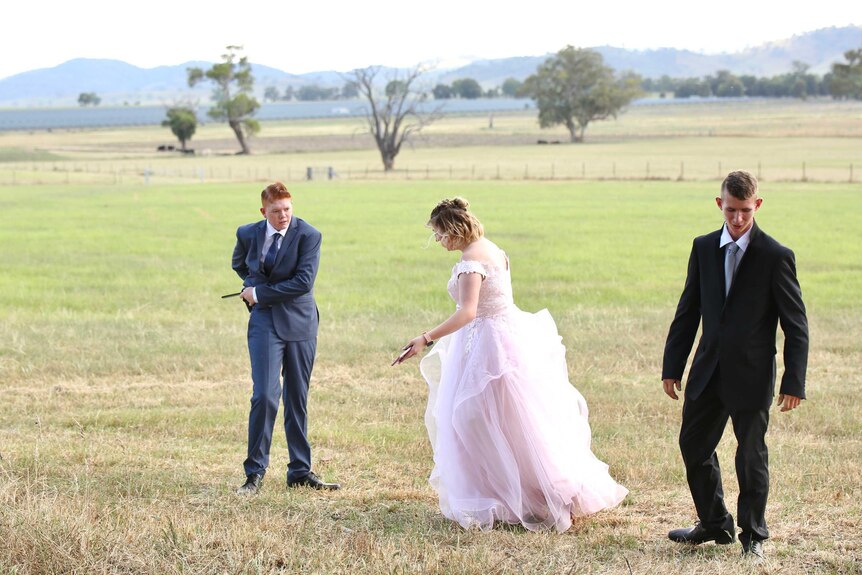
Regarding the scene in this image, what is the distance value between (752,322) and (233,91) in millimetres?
117862

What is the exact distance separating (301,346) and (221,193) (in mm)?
43590

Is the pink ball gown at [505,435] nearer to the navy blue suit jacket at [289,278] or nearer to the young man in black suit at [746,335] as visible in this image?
the young man in black suit at [746,335]

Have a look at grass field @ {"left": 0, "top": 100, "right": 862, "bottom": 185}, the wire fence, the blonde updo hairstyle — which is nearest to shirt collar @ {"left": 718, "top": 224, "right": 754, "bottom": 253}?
the blonde updo hairstyle

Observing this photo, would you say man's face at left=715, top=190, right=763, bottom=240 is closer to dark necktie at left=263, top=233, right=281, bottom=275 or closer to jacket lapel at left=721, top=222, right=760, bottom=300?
jacket lapel at left=721, top=222, right=760, bottom=300

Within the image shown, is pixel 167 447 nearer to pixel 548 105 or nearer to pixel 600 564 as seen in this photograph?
pixel 600 564

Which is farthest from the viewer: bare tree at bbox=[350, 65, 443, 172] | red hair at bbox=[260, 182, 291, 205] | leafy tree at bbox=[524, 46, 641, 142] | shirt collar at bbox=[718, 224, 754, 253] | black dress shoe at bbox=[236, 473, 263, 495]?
leafy tree at bbox=[524, 46, 641, 142]

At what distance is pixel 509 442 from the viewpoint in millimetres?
7035

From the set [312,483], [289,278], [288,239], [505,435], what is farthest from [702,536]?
[288,239]

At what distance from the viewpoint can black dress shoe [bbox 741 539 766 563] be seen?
5.92 meters

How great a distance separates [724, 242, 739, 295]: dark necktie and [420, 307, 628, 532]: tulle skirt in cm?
151

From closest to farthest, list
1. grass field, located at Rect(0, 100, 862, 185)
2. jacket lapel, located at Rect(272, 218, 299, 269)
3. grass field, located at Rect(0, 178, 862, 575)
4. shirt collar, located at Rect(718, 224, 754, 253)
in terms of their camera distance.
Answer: grass field, located at Rect(0, 178, 862, 575), shirt collar, located at Rect(718, 224, 754, 253), jacket lapel, located at Rect(272, 218, 299, 269), grass field, located at Rect(0, 100, 862, 185)

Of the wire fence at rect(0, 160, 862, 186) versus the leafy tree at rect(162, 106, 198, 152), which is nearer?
the wire fence at rect(0, 160, 862, 186)

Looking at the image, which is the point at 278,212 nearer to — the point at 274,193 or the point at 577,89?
the point at 274,193

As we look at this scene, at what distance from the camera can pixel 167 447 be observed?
9.34 metres
